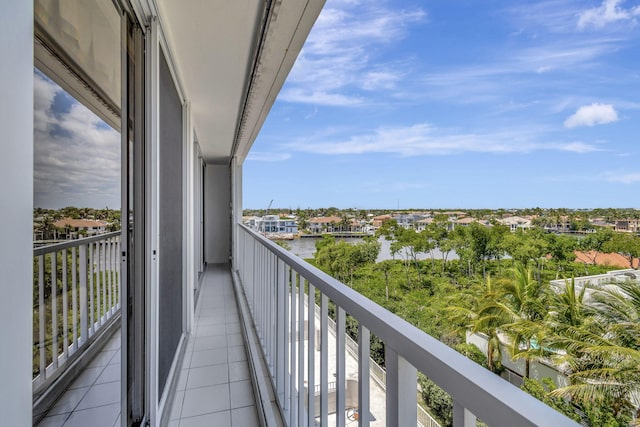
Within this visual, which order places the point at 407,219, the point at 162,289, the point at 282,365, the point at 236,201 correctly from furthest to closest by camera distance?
the point at 236,201, the point at 162,289, the point at 282,365, the point at 407,219

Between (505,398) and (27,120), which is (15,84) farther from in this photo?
(505,398)

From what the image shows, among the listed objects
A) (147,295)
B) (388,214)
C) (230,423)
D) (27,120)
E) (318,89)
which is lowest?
(230,423)

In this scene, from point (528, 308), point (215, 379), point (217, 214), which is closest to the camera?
point (528, 308)

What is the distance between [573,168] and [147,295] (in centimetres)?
171

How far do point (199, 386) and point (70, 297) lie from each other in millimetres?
1201

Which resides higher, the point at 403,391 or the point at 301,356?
the point at 403,391

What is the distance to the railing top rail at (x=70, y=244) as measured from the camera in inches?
30.6

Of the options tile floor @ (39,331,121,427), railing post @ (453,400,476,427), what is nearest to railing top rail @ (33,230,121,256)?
tile floor @ (39,331,121,427)

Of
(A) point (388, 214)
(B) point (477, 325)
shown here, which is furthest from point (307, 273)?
(B) point (477, 325)

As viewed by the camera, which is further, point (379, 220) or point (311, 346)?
point (379, 220)

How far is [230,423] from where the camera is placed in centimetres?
184

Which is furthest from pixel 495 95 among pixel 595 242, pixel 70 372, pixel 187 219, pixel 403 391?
pixel 187 219

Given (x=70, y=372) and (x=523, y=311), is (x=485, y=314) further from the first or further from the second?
(x=70, y=372)

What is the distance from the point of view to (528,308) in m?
0.69
